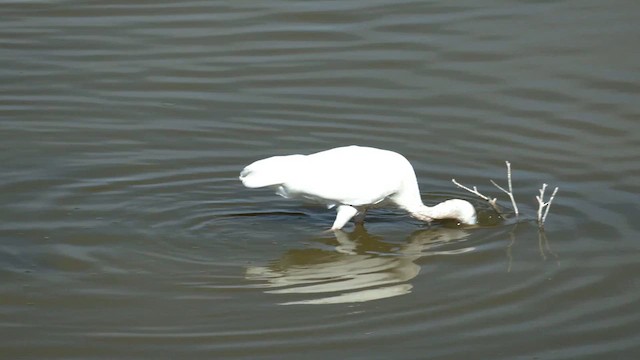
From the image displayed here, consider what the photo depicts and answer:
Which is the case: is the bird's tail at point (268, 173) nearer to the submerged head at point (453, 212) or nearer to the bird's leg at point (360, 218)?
the bird's leg at point (360, 218)

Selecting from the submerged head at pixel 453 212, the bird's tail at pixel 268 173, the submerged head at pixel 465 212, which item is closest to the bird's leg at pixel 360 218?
the submerged head at pixel 453 212

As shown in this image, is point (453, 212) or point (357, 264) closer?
point (357, 264)

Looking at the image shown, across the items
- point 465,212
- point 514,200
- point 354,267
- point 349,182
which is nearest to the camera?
point 354,267

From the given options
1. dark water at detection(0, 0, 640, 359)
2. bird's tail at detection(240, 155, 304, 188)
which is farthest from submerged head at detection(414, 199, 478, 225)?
bird's tail at detection(240, 155, 304, 188)

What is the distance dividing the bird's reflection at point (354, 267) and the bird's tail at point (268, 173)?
42cm

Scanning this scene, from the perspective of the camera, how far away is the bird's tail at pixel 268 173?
7.34 meters

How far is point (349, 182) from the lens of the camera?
298 inches

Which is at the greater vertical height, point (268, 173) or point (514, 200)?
point (268, 173)

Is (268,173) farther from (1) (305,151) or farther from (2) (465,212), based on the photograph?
(1) (305,151)

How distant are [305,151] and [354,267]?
2.07 meters

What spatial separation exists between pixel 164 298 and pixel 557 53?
5591 mm

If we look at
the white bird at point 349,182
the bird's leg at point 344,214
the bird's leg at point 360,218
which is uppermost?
the white bird at point 349,182

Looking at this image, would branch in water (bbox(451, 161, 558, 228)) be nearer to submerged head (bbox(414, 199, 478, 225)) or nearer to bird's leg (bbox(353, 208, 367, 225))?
submerged head (bbox(414, 199, 478, 225))

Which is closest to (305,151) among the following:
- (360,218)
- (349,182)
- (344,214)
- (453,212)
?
(360,218)
